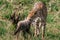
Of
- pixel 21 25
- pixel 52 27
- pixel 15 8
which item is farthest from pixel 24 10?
pixel 21 25

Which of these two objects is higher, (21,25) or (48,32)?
(21,25)

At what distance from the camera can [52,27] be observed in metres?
8.33

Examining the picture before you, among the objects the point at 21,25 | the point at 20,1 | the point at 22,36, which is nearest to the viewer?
the point at 21,25

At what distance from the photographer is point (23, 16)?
327 inches

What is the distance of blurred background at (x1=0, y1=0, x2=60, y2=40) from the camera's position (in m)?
7.67

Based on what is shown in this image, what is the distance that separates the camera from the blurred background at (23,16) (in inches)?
302

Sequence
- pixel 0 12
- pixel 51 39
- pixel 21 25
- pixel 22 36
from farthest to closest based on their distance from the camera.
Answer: pixel 0 12
pixel 51 39
pixel 22 36
pixel 21 25

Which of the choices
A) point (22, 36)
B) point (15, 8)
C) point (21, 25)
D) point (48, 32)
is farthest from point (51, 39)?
point (15, 8)

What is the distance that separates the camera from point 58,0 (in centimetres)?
998

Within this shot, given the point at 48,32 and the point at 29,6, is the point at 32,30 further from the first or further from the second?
the point at 29,6

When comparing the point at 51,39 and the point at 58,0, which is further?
the point at 58,0

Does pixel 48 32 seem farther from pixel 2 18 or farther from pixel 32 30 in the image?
pixel 2 18

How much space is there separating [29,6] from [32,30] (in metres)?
1.96

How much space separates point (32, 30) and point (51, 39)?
544mm
